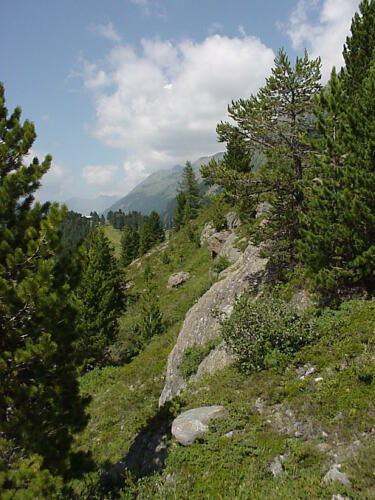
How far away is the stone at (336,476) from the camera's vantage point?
5.12 metres

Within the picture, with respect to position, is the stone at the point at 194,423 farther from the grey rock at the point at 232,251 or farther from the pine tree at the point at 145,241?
the pine tree at the point at 145,241

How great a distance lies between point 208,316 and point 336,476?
11.0m

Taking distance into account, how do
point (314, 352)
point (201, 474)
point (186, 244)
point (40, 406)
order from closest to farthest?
point (40, 406) < point (201, 474) < point (314, 352) < point (186, 244)

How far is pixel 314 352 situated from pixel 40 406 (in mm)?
7868

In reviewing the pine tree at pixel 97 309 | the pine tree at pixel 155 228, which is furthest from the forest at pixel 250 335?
the pine tree at pixel 155 228

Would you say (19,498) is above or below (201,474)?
above

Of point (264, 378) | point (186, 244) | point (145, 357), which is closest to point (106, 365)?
point (145, 357)

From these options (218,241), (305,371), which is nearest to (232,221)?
(218,241)

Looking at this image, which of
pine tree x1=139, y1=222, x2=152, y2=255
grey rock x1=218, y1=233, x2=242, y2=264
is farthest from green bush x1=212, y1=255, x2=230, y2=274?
pine tree x1=139, y1=222, x2=152, y2=255

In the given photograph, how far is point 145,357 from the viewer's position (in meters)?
21.4

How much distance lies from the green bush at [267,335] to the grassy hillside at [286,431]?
0.37 meters

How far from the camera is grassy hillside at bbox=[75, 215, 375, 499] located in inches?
223

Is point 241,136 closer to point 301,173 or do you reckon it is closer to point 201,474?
point 301,173

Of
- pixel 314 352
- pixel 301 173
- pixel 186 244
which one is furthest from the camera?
pixel 186 244
